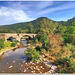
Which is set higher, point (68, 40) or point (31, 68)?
point (68, 40)

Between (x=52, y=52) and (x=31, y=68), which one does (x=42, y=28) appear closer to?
(x=52, y=52)

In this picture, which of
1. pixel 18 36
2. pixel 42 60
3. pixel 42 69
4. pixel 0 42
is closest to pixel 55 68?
pixel 42 69

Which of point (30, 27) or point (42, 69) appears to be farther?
point (30, 27)

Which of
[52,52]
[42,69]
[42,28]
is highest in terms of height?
[42,28]

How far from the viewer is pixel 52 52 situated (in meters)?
14.1

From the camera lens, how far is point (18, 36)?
3278cm

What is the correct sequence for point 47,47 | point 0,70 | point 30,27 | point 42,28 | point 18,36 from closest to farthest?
point 0,70 < point 47,47 < point 42,28 < point 18,36 < point 30,27

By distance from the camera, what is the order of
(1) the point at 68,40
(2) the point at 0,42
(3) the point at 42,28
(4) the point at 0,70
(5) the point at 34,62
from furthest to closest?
(3) the point at 42,28 < (2) the point at 0,42 < (1) the point at 68,40 < (5) the point at 34,62 < (4) the point at 0,70

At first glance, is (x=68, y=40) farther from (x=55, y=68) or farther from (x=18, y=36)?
(x=18, y=36)

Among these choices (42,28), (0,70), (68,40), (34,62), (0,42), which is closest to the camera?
(0,70)

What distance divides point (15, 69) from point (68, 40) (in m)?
12.0

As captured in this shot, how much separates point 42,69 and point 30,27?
34828 millimetres

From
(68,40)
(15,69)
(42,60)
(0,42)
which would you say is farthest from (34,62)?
(0,42)

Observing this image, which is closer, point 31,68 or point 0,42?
point 31,68
